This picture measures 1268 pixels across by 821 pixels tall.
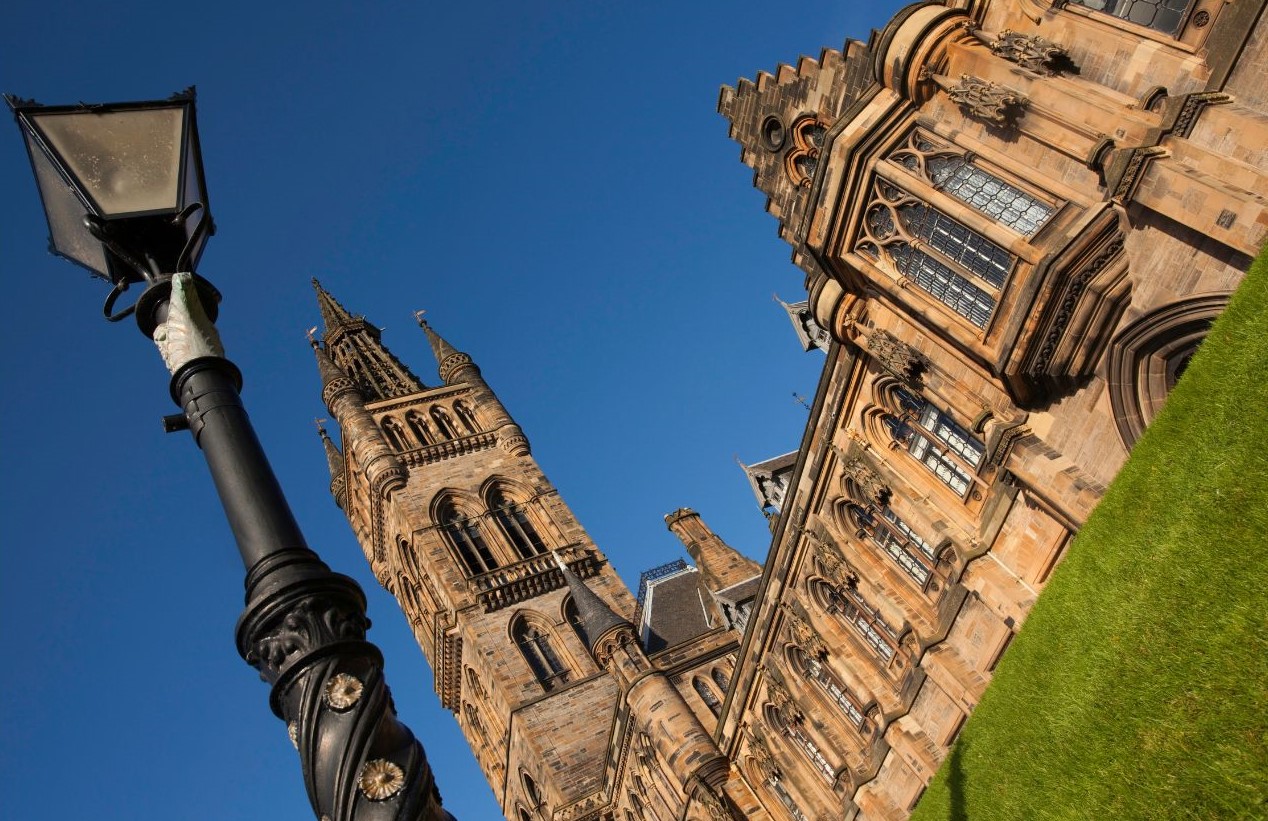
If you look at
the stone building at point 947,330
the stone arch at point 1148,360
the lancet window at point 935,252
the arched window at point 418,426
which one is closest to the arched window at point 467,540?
the arched window at point 418,426

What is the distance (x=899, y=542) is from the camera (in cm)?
2064

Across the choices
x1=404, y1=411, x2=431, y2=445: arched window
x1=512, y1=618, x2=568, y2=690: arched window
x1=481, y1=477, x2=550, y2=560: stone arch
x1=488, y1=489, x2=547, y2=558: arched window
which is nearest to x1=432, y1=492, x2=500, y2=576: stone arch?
x1=481, y1=477, x2=550, y2=560: stone arch

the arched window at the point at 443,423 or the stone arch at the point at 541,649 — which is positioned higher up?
the arched window at the point at 443,423

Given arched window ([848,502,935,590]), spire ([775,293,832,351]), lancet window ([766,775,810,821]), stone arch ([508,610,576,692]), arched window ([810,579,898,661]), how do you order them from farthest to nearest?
stone arch ([508,610,576,692]), spire ([775,293,832,351]), lancet window ([766,775,810,821]), arched window ([810,579,898,661]), arched window ([848,502,935,590])

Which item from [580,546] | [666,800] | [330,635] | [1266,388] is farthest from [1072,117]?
[580,546]

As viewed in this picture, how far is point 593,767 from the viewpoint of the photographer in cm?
3912

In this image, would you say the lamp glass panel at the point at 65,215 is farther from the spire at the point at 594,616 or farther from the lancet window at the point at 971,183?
the spire at the point at 594,616

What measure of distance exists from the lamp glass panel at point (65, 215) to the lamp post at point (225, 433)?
1 centimetres

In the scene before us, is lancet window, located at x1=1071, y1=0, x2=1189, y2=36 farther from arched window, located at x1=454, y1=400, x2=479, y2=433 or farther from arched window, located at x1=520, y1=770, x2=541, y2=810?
arched window, located at x1=454, y1=400, x2=479, y2=433

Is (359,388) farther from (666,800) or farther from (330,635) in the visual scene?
(330,635)

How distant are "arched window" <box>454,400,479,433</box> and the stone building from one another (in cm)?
2364

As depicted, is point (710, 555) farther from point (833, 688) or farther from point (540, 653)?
point (833, 688)

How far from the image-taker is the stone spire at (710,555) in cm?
4034

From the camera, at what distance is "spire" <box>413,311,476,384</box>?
60.4 meters
